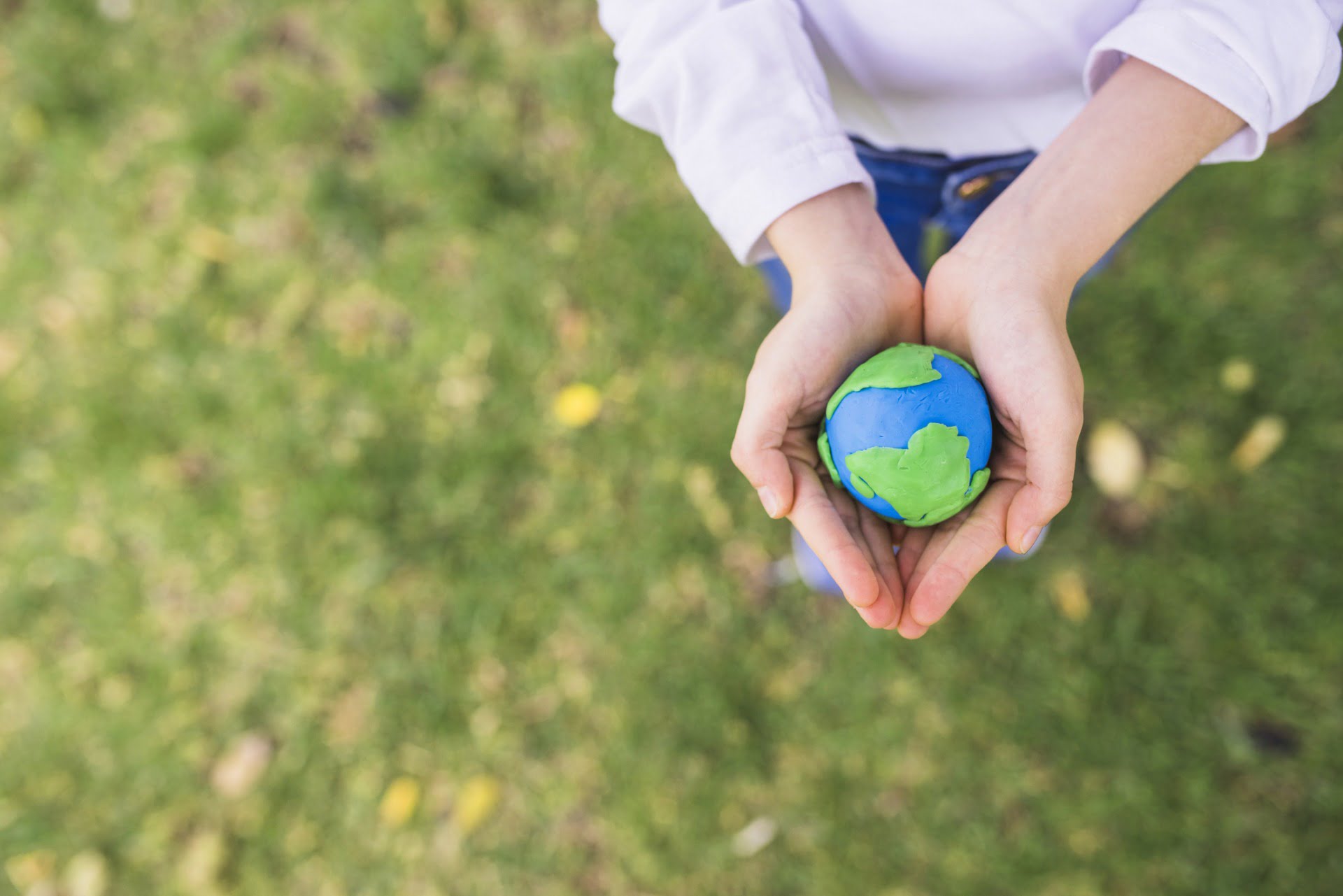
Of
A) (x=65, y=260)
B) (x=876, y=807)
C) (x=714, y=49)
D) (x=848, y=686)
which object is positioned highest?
(x=714, y=49)

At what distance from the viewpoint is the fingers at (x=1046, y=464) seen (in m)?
1.45

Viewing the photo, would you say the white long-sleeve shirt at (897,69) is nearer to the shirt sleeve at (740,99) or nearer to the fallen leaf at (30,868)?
the shirt sleeve at (740,99)

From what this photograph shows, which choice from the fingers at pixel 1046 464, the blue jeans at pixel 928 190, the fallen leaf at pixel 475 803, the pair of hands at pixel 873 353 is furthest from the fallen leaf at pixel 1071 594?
the fallen leaf at pixel 475 803

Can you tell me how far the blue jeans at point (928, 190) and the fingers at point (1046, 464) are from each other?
0.25 m

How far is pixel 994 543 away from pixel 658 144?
216 centimetres

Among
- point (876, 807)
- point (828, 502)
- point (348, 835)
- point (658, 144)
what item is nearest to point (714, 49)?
point (828, 502)

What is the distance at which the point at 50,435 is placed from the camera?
331cm

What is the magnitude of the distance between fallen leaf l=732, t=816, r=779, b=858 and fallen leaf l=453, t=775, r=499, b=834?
750mm

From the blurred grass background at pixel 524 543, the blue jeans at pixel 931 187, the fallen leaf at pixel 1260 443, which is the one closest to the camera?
the blue jeans at pixel 931 187

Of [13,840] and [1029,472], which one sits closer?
[1029,472]

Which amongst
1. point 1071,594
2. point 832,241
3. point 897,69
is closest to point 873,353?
point 832,241

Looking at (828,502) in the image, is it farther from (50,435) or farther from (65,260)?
(65,260)

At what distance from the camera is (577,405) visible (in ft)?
9.91

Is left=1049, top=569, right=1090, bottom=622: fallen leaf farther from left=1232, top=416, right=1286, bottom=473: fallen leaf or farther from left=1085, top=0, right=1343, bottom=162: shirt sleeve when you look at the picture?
left=1085, top=0, right=1343, bottom=162: shirt sleeve
